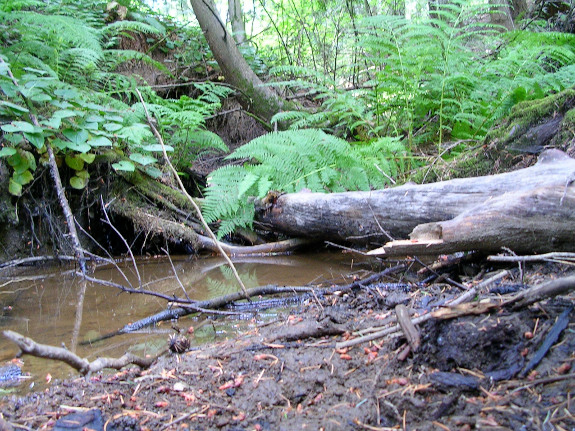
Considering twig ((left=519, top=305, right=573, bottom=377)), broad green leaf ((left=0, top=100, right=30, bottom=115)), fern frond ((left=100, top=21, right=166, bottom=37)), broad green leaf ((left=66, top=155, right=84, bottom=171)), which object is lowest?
twig ((left=519, top=305, right=573, bottom=377))

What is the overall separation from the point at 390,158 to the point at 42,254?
3651mm

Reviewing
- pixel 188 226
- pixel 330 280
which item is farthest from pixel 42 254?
pixel 330 280

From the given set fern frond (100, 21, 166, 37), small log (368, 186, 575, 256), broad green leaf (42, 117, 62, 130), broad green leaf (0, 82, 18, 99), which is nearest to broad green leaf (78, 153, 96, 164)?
broad green leaf (42, 117, 62, 130)

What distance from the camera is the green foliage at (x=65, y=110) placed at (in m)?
3.76

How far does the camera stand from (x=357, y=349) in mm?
1779

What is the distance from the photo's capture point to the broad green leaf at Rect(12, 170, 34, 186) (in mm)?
3799

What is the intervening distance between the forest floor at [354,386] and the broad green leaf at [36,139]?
97.8 inches

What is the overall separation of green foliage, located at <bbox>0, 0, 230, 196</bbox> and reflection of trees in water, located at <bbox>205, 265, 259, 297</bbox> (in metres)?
1.36

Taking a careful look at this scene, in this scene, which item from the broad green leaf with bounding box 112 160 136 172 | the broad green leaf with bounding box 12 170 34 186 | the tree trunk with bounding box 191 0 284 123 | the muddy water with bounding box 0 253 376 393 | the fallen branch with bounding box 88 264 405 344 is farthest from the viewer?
the tree trunk with bounding box 191 0 284 123

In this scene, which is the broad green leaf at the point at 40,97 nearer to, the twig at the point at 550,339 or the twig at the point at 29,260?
the twig at the point at 29,260

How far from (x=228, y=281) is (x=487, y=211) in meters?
2.05

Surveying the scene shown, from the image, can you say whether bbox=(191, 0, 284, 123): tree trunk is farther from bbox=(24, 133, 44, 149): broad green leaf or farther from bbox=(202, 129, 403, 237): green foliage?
bbox=(24, 133, 44, 149): broad green leaf

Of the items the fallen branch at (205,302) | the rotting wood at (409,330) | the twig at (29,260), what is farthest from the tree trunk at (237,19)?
the rotting wood at (409,330)

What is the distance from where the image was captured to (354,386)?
5.00ft
